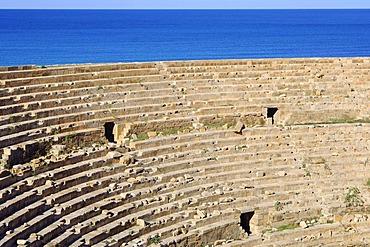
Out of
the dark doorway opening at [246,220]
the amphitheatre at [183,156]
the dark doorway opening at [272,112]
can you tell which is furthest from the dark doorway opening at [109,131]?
the dark doorway opening at [272,112]

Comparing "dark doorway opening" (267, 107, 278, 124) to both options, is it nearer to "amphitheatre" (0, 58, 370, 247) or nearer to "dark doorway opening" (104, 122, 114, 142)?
"amphitheatre" (0, 58, 370, 247)

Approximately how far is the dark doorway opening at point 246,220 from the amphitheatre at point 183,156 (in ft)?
0.15

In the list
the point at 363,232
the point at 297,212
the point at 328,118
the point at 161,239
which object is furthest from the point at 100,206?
the point at 328,118

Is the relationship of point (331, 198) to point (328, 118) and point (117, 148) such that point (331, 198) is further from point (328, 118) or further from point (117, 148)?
point (117, 148)

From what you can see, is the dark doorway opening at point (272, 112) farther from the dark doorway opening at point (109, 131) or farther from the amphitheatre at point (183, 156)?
the dark doorway opening at point (109, 131)

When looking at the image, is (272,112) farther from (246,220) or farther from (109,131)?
(109,131)

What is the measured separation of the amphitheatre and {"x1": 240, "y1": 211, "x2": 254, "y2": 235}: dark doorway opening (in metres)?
0.05

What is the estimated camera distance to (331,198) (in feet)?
85.9

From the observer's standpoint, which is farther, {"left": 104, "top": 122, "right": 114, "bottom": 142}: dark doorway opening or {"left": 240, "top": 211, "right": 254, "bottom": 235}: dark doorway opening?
{"left": 104, "top": 122, "right": 114, "bottom": 142}: dark doorway opening

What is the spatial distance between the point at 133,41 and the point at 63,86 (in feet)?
245

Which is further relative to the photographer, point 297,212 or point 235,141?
point 235,141

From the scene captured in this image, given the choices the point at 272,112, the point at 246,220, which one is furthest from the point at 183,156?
the point at 272,112

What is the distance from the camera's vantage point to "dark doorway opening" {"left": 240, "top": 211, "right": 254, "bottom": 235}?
81.7ft

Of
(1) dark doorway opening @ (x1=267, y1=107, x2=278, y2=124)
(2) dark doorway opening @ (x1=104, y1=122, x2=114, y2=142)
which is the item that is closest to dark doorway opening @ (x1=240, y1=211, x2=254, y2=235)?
(2) dark doorway opening @ (x1=104, y1=122, x2=114, y2=142)
